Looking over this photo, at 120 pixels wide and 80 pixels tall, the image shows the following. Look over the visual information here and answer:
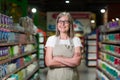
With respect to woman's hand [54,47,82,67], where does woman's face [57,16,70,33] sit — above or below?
above

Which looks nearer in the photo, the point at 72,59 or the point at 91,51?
the point at 72,59

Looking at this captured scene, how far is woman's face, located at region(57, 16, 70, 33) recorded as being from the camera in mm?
3899

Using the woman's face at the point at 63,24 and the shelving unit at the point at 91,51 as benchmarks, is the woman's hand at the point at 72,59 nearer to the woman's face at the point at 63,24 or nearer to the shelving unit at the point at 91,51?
the woman's face at the point at 63,24

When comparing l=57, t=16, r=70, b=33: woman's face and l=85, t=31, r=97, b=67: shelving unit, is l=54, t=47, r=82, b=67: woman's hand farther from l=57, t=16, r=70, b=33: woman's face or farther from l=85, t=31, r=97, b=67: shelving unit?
l=85, t=31, r=97, b=67: shelving unit

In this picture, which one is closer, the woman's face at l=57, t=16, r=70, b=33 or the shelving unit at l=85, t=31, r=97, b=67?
the woman's face at l=57, t=16, r=70, b=33

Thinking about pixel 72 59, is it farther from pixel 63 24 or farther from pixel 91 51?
pixel 91 51

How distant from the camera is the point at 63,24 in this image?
3904 millimetres

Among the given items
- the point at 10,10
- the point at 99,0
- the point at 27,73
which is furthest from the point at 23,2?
the point at 99,0

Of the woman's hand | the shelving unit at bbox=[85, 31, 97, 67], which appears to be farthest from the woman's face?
the shelving unit at bbox=[85, 31, 97, 67]

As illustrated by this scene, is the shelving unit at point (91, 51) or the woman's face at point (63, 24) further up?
the woman's face at point (63, 24)

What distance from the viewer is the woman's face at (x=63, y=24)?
3.90 metres

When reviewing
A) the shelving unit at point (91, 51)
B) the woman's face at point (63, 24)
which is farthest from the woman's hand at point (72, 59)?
the shelving unit at point (91, 51)

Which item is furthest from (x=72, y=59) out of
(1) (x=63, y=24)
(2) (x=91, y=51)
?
(2) (x=91, y=51)

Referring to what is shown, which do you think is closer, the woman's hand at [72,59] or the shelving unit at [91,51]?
the woman's hand at [72,59]
